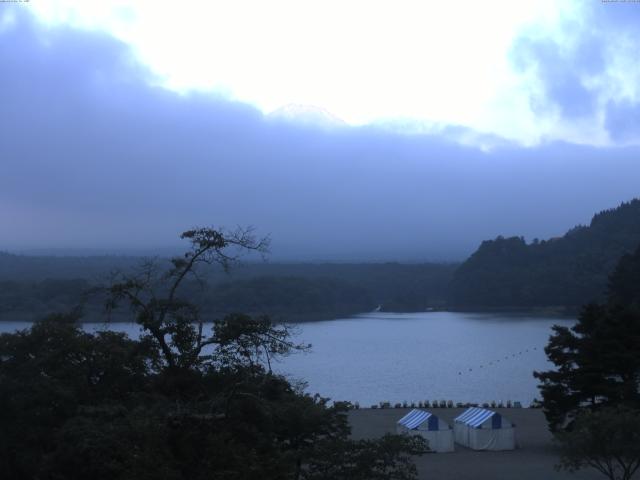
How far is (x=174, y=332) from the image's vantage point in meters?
7.35

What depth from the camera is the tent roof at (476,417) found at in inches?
553

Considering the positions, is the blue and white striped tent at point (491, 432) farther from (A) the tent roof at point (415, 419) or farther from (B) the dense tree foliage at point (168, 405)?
(B) the dense tree foliage at point (168, 405)

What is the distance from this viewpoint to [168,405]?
22.0 feet

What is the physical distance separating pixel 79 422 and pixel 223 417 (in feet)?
5.14

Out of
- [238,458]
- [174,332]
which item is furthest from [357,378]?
[238,458]

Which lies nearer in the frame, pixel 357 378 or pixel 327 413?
pixel 327 413

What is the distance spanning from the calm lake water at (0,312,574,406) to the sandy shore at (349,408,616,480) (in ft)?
9.91

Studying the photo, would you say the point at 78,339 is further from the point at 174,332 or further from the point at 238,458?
the point at 238,458

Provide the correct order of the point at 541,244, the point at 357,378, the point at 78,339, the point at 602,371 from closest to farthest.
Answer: the point at 78,339, the point at 602,371, the point at 357,378, the point at 541,244

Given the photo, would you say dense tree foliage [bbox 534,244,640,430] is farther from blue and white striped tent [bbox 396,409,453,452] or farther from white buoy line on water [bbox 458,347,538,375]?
white buoy line on water [bbox 458,347,538,375]

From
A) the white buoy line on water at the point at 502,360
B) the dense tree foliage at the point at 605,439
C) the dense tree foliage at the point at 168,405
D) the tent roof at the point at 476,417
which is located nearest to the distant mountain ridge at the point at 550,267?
the white buoy line on water at the point at 502,360

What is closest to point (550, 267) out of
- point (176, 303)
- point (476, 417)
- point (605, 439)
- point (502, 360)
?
point (502, 360)

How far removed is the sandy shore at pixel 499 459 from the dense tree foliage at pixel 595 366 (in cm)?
71

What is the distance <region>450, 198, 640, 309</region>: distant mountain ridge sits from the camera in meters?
58.8
